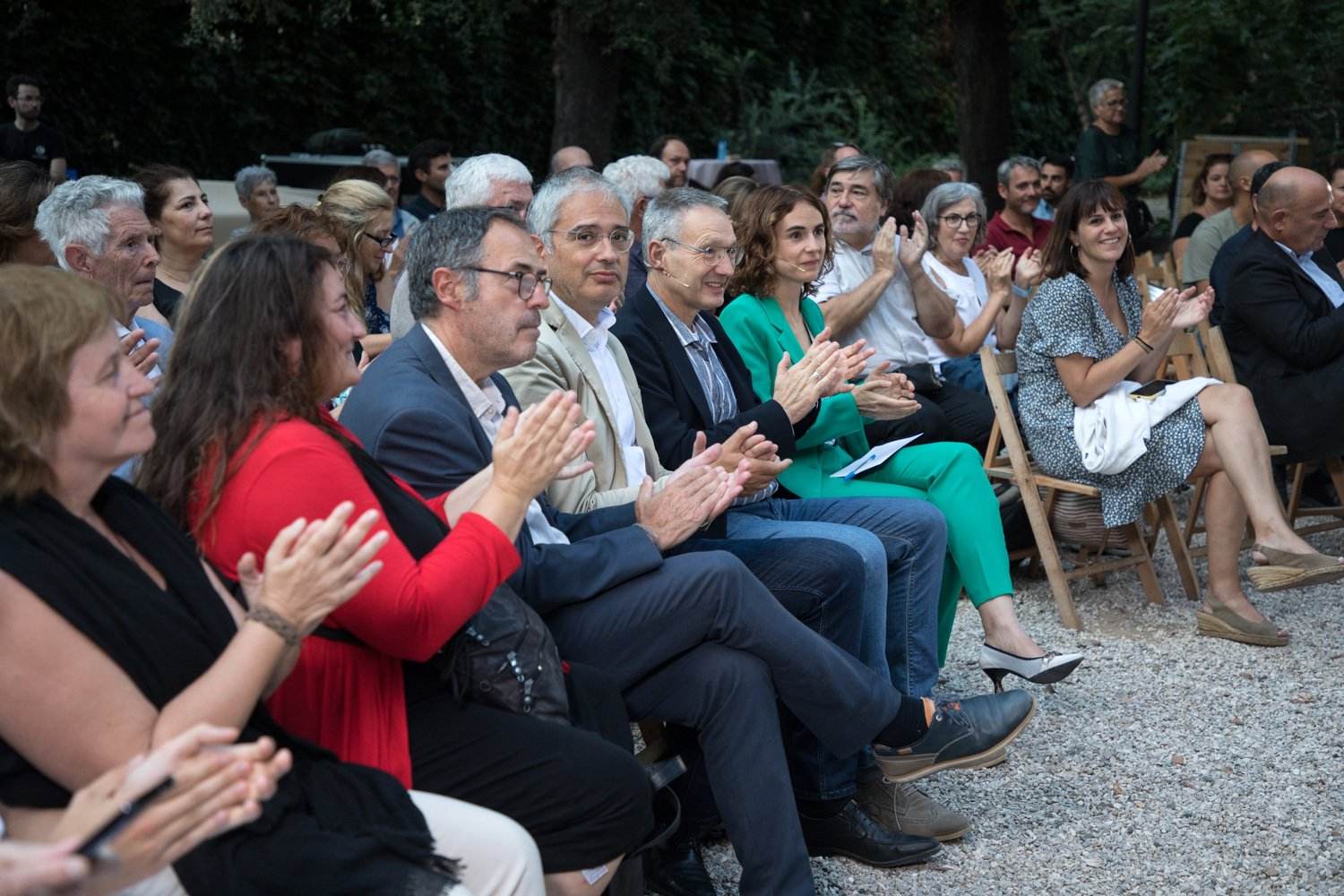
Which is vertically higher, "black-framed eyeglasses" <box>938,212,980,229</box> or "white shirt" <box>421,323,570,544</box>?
"black-framed eyeglasses" <box>938,212,980,229</box>

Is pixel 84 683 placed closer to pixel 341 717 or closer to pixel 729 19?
pixel 341 717

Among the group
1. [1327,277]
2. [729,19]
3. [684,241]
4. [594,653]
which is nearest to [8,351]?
[594,653]

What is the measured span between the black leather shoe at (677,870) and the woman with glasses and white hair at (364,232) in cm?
248

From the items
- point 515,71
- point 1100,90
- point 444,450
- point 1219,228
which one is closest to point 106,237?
point 444,450

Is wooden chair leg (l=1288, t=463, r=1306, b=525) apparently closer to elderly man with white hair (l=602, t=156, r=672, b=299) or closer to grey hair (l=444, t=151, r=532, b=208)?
elderly man with white hair (l=602, t=156, r=672, b=299)

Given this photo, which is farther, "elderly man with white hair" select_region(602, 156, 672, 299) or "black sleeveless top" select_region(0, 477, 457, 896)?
"elderly man with white hair" select_region(602, 156, 672, 299)

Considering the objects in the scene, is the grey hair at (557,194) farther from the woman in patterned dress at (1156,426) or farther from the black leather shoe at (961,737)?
the woman in patterned dress at (1156,426)

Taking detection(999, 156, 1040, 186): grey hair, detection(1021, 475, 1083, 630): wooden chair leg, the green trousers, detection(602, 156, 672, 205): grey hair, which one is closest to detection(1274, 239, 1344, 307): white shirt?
detection(1021, 475, 1083, 630): wooden chair leg

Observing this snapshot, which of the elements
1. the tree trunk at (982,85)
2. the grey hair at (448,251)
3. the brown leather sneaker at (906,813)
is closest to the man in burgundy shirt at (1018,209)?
the tree trunk at (982,85)

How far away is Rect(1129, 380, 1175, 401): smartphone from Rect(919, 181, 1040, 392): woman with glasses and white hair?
893 millimetres

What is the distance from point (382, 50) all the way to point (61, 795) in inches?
579

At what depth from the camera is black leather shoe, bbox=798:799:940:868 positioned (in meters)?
3.42

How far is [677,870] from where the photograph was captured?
3242 millimetres

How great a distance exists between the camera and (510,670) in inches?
99.7
